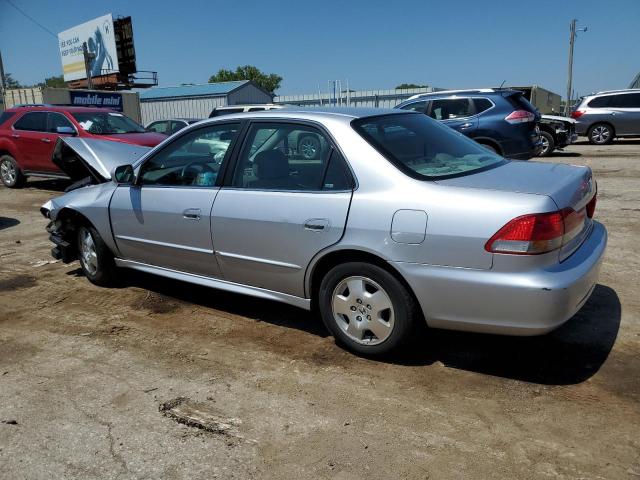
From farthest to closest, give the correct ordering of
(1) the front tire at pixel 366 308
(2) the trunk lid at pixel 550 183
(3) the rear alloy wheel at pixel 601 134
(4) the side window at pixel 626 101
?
(3) the rear alloy wheel at pixel 601 134
(4) the side window at pixel 626 101
(1) the front tire at pixel 366 308
(2) the trunk lid at pixel 550 183

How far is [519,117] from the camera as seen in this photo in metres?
10.2

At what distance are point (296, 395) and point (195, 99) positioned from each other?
34514 millimetres

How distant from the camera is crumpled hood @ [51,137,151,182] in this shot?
5.01 metres

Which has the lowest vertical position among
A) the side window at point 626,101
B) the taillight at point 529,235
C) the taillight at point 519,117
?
the taillight at point 529,235

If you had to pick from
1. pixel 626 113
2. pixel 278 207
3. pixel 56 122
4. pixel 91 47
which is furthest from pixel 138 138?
pixel 91 47

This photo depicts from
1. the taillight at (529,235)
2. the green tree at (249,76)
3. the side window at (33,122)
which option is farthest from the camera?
the green tree at (249,76)

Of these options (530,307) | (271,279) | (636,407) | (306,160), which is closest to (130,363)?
(271,279)

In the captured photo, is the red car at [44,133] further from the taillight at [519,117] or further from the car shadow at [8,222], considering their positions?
the taillight at [519,117]

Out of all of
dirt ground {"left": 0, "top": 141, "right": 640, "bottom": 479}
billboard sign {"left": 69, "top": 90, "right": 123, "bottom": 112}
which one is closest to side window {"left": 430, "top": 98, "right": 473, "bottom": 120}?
dirt ground {"left": 0, "top": 141, "right": 640, "bottom": 479}

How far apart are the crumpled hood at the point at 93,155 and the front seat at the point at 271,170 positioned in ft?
5.84

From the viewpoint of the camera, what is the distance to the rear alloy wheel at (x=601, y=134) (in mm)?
17781

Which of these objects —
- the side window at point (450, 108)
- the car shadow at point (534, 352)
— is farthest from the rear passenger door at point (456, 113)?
the car shadow at point (534, 352)

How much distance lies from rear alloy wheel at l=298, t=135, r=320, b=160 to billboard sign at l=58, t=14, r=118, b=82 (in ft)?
140

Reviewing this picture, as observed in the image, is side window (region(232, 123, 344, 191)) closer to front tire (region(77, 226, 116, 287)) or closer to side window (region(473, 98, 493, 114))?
front tire (region(77, 226, 116, 287))
